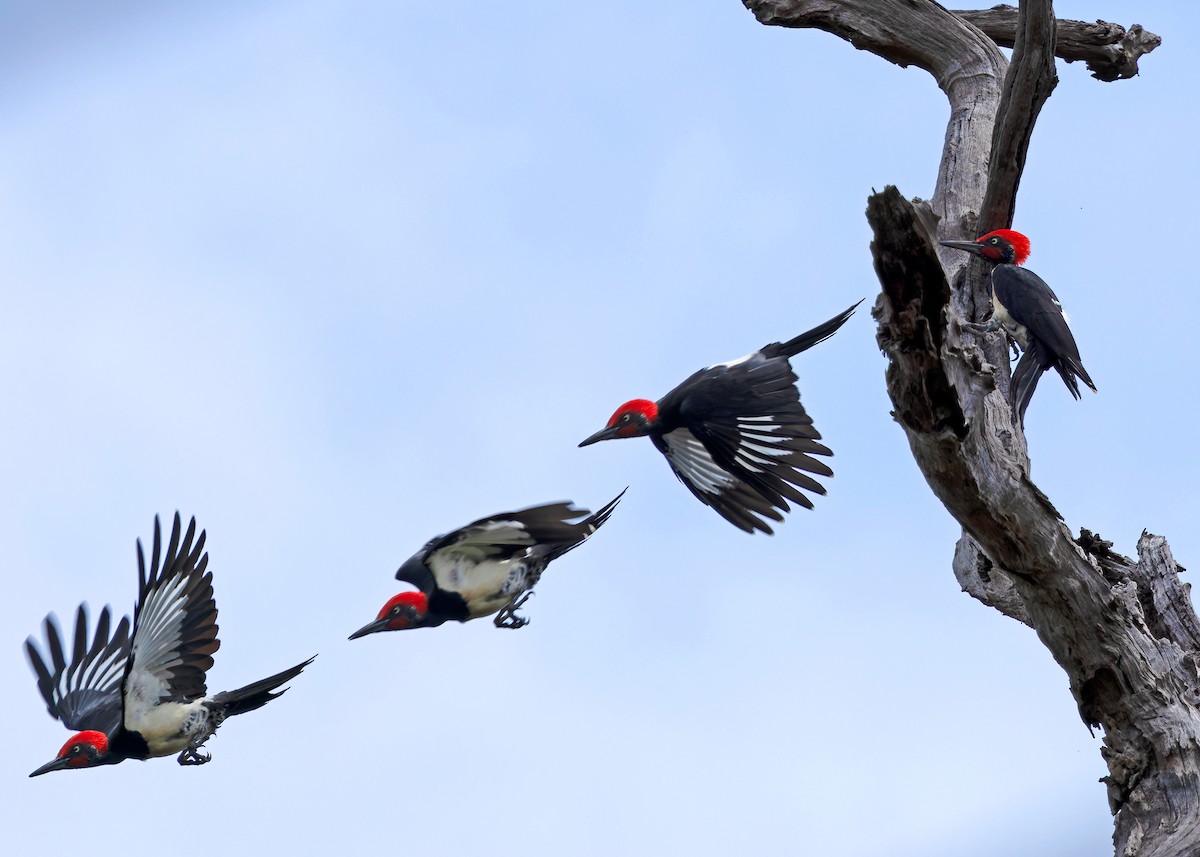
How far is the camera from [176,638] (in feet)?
18.7

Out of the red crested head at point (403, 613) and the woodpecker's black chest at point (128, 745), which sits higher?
the red crested head at point (403, 613)

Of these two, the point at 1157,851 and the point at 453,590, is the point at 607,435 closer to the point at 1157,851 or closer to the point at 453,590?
the point at 453,590

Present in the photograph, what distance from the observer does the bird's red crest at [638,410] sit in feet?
16.9

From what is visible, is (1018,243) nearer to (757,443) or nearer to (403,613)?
(757,443)

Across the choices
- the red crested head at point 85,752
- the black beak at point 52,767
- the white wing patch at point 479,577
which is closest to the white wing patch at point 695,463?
the white wing patch at point 479,577

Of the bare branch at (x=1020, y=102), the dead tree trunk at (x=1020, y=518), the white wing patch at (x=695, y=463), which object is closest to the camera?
the dead tree trunk at (x=1020, y=518)

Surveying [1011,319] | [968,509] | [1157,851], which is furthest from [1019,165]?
[1157,851]

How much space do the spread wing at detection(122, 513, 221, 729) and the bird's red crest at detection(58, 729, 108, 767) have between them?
35cm

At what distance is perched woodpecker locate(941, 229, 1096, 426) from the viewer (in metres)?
5.42

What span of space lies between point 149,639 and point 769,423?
9.88 ft

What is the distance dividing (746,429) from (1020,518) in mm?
1182

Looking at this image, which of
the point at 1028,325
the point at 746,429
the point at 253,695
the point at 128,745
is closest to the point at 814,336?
the point at 746,429

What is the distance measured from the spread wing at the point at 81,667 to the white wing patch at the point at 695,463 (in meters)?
3.43

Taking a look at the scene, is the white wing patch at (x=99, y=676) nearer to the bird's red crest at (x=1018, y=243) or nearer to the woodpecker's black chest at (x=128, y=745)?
the woodpecker's black chest at (x=128, y=745)
